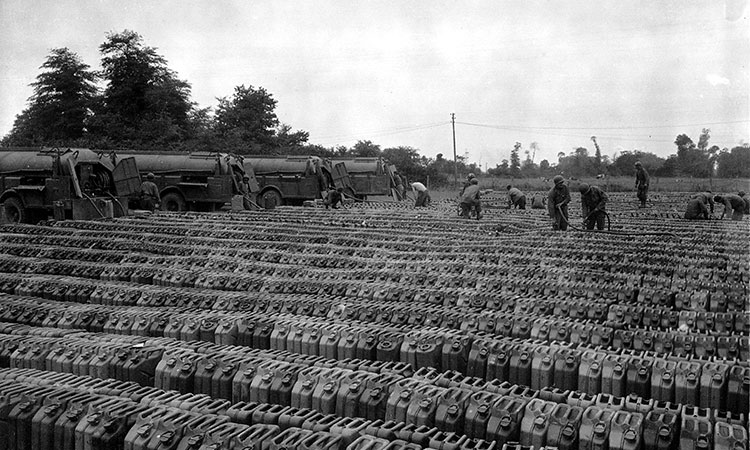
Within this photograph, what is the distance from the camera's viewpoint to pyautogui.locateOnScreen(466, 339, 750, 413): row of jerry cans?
16.6ft

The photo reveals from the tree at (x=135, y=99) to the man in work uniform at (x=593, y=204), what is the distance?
30.9 metres

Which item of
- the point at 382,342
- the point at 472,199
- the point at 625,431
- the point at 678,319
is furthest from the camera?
the point at 472,199

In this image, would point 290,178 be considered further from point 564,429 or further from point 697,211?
point 564,429

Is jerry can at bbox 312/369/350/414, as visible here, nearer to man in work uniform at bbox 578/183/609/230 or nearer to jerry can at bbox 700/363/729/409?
jerry can at bbox 700/363/729/409

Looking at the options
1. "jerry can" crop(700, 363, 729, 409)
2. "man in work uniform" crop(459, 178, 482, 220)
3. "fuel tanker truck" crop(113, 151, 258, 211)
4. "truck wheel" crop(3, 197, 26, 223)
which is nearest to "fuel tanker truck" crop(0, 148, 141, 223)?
"truck wheel" crop(3, 197, 26, 223)

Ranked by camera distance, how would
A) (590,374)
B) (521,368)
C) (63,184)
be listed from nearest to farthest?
(590,374) < (521,368) < (63,184)

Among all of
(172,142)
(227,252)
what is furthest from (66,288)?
(172,142)

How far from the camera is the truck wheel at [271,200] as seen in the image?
24.0 metres

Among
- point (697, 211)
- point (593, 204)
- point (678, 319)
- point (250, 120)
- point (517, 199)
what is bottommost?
point (678, 319)

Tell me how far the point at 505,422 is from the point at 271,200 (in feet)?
66.4

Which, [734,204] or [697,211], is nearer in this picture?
[697,211]

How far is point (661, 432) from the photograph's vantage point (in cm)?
409

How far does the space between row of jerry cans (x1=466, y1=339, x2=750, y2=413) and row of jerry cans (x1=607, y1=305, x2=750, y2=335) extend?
1.08 m

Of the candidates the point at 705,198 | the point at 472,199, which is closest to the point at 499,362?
the point at 472,199
